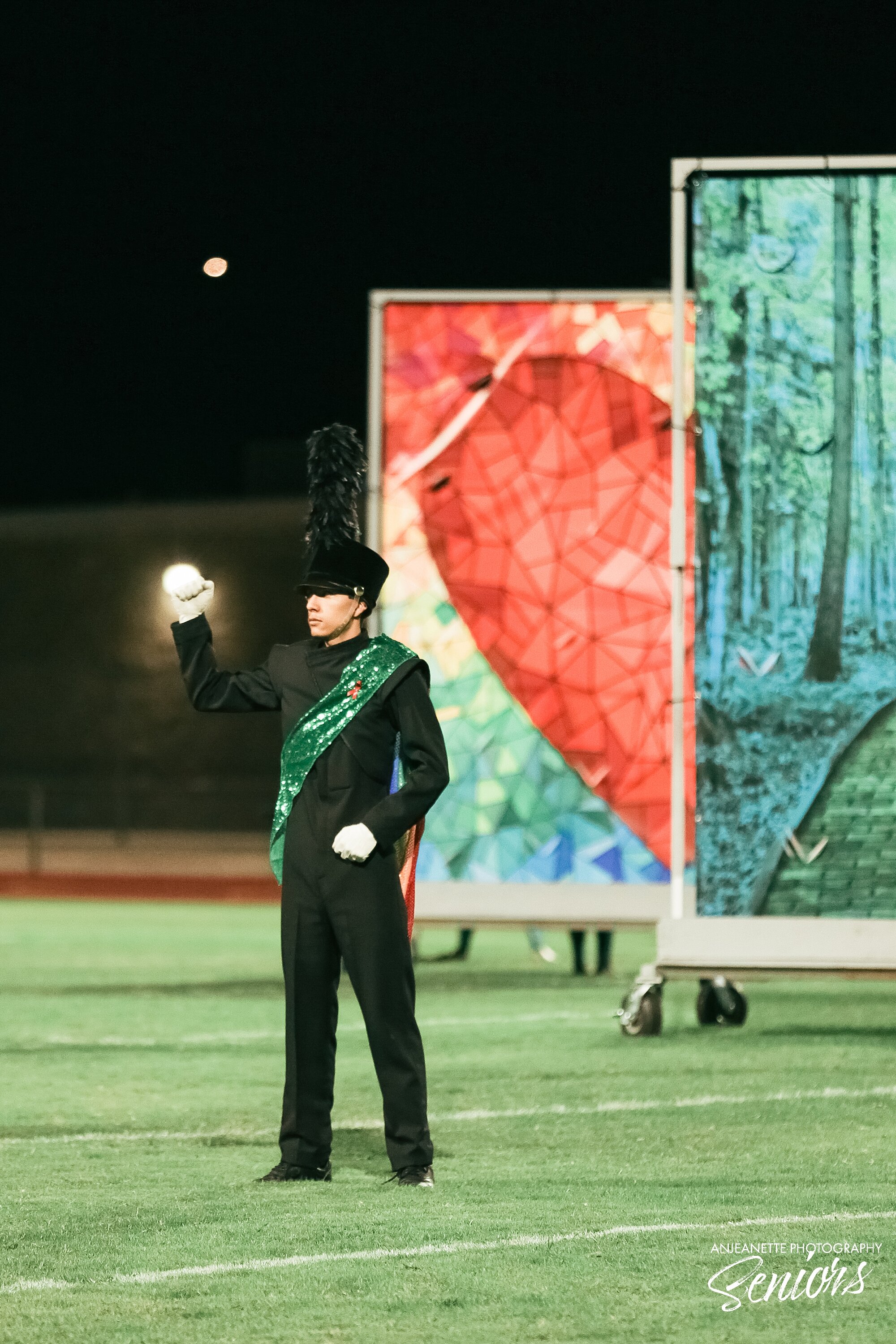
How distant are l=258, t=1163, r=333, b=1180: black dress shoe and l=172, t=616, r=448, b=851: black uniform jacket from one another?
1008 millimetres

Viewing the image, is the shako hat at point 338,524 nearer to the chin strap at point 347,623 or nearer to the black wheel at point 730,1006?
the chin strap at point 347,623

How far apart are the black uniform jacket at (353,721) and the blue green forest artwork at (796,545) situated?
4188mm

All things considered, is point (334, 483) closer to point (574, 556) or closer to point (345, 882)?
point (345, 882)

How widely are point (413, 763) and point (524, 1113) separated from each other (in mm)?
2251

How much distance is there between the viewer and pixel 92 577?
4812cm

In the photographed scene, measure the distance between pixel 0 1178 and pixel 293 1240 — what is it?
1536mm

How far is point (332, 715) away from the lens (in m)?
7.83

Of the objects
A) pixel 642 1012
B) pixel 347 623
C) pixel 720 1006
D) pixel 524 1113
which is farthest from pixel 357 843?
pixel 720 1006

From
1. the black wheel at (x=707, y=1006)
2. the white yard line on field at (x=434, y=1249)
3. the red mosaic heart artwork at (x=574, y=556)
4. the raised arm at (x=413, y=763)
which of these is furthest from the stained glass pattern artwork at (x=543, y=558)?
the white yard line on field at (x=434, y=1249)

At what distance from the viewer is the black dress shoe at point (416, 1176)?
7.62m

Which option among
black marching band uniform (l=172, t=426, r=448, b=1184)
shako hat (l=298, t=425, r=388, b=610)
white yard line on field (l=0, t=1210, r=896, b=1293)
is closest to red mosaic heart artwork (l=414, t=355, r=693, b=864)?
shako hat (l=298, t=425, r=388, b=610)

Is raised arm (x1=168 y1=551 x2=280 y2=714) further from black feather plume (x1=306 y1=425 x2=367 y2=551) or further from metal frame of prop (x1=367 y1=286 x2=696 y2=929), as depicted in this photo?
metal frame of prop (x1=367 y1=286 x2=696 y2=929)

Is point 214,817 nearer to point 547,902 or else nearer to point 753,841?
point 547,902

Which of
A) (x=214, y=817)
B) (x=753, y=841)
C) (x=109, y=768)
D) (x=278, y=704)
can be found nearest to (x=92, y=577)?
(x=109, y=768)
